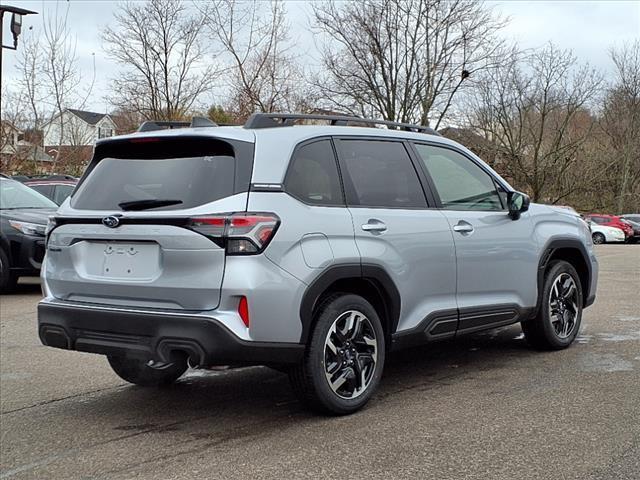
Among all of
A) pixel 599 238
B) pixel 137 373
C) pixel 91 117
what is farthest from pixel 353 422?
pixel 91 117

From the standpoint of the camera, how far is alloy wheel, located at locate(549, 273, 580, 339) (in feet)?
20.4

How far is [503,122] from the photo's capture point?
4625cm

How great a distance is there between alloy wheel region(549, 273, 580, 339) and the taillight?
10.2ft

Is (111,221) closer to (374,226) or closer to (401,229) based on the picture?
(374,226)

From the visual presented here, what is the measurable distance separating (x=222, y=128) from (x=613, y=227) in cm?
3606

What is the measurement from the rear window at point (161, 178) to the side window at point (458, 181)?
1699mm

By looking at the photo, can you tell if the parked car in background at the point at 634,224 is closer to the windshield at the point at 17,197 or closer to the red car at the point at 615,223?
the red car at the point at 615,223

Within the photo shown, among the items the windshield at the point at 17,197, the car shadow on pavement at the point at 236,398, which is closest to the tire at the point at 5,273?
the windshield at the point at 17,197

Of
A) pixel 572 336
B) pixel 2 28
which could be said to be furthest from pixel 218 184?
pixel 2 28

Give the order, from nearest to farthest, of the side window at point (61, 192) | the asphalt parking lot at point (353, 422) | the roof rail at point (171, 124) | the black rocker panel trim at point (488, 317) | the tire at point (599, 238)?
the asphalt parking lot at point (353, 422), the roof rail at point (171, 124), the black rocker panel trim at point (488, 317), the side window at point (61, 192), the tire at point (599, 238)

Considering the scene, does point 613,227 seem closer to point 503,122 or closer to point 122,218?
point 503,122

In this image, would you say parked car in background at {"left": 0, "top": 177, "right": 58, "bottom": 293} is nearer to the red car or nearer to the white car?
the white car

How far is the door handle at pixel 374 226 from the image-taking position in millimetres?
4598

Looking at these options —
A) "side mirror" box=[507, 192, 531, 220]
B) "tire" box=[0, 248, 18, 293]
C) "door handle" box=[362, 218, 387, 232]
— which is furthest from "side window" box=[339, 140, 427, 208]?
"tire" box=[0, 248, 18, 293]
